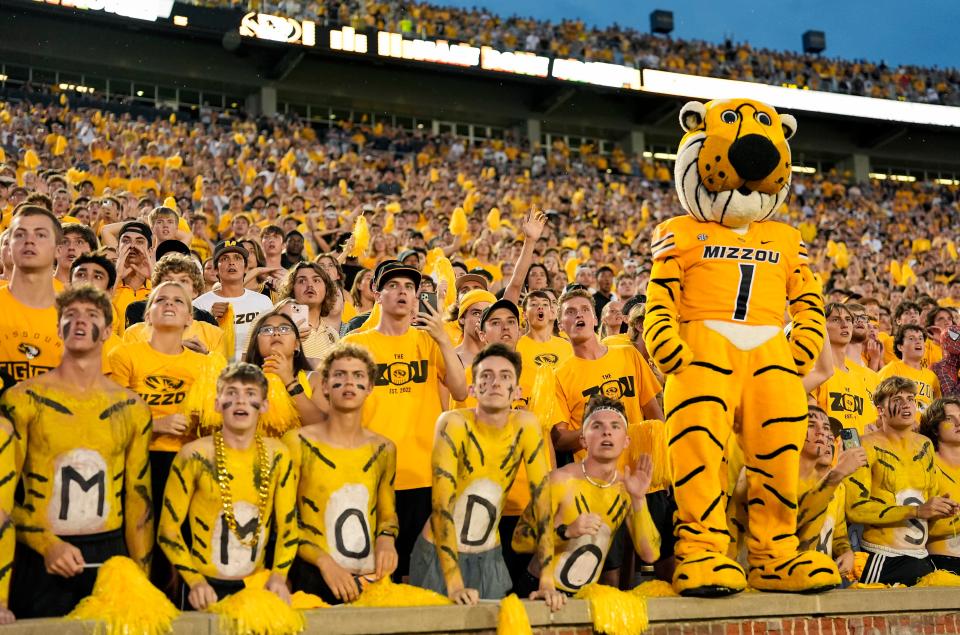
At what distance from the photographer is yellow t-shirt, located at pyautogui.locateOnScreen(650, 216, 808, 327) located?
14.5 feet

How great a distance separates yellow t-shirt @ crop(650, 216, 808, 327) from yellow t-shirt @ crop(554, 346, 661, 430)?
1039 millimetres

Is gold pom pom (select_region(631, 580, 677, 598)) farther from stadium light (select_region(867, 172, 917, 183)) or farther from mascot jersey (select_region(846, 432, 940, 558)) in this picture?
stadium light (select_region(867, 172, 917, 183))

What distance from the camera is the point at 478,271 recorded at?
8273 millimetres

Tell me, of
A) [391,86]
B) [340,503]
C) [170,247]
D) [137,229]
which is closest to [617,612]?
[340,503]

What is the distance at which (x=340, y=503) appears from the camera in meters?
4.10

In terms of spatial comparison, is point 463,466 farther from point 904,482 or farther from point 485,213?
point 485,213

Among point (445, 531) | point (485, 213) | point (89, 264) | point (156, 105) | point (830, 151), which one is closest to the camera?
point (445, 531)

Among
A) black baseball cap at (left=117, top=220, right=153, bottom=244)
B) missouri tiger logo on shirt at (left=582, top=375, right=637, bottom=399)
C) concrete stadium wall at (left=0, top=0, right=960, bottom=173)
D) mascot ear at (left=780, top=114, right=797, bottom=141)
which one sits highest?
concrete stadium wall at (left=0, top=0, right=960, bottom=173)

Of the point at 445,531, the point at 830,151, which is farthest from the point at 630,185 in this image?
the point at 445,531

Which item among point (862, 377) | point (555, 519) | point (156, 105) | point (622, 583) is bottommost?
point (622, 583)

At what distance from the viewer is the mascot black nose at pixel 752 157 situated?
454 cm

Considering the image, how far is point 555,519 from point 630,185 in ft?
68.7

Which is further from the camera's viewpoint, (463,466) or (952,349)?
(952,349)

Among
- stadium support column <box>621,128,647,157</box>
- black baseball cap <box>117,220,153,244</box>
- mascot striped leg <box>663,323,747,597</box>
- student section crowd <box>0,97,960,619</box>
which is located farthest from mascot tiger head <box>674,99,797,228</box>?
stadium support column <box>621,128,647,157</box>
